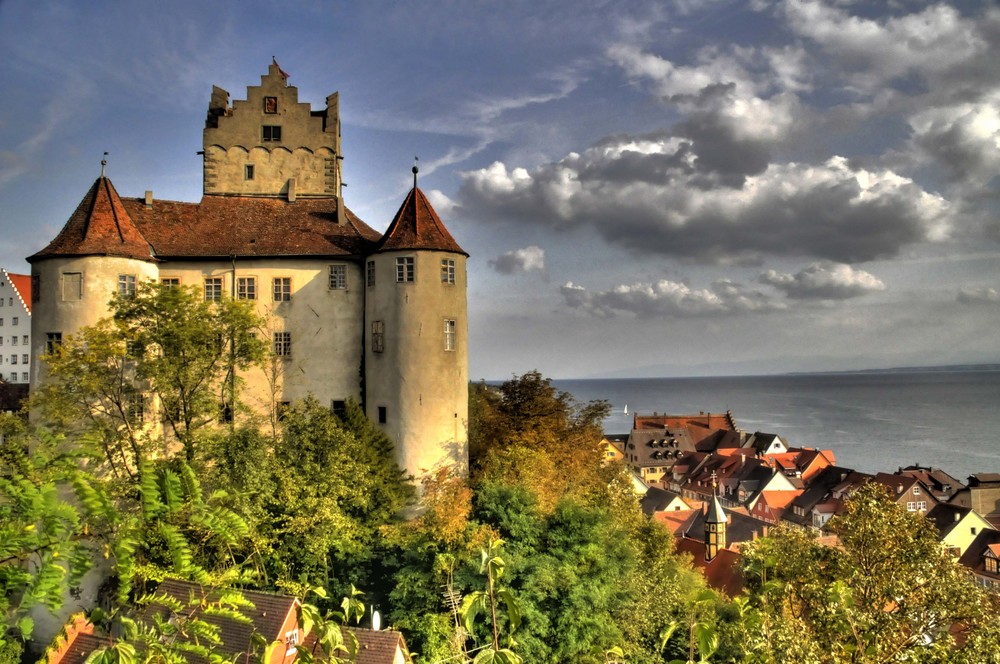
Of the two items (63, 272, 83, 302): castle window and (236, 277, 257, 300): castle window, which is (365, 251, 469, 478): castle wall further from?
(63, 272, 83, 302): castle window

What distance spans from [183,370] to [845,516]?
19680 millimetres

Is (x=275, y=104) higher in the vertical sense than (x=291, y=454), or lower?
higher

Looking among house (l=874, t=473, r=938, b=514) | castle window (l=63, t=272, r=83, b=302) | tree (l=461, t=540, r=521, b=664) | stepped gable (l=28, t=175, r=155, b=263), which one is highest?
stepped gable (l=28, t=175, r=155, b=263)

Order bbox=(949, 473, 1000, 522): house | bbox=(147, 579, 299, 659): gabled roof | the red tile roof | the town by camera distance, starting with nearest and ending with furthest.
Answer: bbox=(147, 579, 299, 659): gabled roof < the town < the red tile roof < bbox=(949, 473, 1000, 522): house

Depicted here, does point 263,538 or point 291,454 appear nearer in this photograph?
point 263,538

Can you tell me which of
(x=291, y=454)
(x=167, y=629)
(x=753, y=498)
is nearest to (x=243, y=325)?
(x=291, y=454)

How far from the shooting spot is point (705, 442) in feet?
368

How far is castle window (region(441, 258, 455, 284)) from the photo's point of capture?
27250mm

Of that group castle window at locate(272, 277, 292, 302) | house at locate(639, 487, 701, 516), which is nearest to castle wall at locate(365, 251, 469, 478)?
castle window at locate(272, 277, 292, 302)

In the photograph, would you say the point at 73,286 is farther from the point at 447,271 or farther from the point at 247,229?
the point at 447,271

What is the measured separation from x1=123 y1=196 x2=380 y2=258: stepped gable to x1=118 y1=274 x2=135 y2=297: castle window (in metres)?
1.94

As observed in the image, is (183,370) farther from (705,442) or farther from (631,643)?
(705,442)

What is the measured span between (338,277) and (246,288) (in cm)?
344

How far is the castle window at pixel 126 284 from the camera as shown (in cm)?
2564
